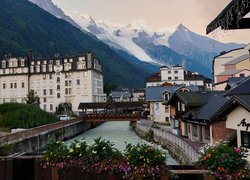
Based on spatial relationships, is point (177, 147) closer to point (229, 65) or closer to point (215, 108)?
point (215, 108)

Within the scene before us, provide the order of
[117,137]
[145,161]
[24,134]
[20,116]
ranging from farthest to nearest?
[117,137], [20,116], [24,134], [145,161]

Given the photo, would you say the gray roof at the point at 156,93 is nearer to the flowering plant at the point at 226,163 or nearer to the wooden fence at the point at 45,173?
the wooden fence at the point at 45,173

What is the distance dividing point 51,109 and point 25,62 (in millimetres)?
17287

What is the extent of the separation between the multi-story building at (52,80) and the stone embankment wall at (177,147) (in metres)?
55.3

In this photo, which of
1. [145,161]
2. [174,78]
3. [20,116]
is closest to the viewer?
[145,161]

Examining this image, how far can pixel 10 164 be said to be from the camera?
8.34 metres

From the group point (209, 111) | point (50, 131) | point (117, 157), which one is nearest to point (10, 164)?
point (117, 157)

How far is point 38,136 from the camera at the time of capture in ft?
138

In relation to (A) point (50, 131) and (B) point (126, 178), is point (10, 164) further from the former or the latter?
(A) point (50, 131)

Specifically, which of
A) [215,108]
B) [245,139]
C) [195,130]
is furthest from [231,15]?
[195,130]

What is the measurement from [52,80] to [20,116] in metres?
48.5

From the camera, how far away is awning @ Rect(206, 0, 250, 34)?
4992 mm

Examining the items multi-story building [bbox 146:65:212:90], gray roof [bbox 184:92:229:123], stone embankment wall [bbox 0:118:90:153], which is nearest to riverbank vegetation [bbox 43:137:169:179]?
stone embankment wall [bbox 0:118:90:153]

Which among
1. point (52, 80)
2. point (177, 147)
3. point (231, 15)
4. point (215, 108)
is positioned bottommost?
point (177, 147)
